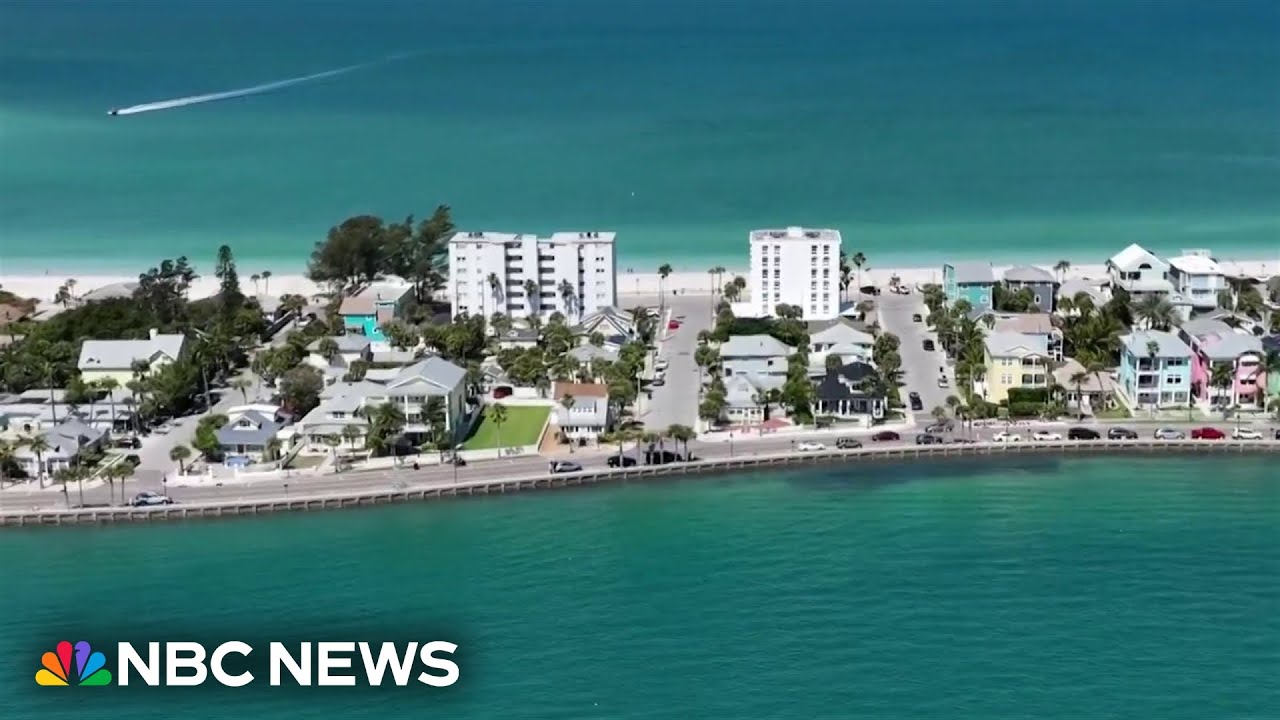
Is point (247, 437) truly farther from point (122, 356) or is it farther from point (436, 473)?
point (122, 356)

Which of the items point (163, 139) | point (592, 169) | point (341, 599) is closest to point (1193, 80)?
point (592, 169)

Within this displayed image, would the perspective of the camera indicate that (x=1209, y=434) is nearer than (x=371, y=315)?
→ Yes

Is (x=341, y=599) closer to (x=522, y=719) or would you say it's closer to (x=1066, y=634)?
(x=522, y=719)

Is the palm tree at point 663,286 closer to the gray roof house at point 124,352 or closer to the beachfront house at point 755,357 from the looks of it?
the beachfront house at point 755,357

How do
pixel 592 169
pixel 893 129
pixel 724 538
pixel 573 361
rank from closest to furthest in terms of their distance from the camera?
1. pixel 724 538
2. pixel 573 361
3. pixel 592 169
4. pixel 893 129

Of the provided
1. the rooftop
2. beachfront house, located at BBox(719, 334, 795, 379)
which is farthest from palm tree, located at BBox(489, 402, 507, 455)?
the rooftop

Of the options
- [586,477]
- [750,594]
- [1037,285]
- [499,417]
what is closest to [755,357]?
[499,417]

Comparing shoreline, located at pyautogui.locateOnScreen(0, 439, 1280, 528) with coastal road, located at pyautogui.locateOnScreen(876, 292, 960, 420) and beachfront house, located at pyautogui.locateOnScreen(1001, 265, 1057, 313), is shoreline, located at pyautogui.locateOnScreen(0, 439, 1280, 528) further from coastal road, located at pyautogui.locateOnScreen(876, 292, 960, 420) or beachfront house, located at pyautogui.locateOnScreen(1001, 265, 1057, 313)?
beachfront house, located at pyautogui.locateOnScreen(1001, 265, 1057, 313)
